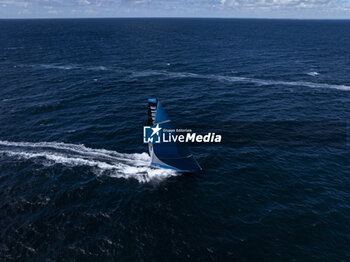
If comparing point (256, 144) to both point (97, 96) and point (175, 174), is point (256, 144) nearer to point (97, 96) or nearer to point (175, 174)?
point (175, 174)

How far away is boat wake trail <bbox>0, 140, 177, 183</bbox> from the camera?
143 ft

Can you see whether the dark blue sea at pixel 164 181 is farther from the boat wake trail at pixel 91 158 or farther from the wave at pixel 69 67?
the wave at pixel 69 67

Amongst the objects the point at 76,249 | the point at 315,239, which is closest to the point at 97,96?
the point at 76,249

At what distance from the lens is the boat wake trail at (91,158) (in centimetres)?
4344

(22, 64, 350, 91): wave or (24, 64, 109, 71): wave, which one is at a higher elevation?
(24, 64, 109, 71): wave

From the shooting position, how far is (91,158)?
4769 centimetres

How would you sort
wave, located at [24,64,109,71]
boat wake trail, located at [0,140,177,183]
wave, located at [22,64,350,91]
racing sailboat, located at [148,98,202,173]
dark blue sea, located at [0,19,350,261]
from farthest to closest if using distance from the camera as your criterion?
1. wave, located at [24,64,109,71]
2. wave, located at [22,64,350,91]
3. boat wake trail, located at [0,140,177,183]
4. racing sailboat, located at [148,98,202,173]
5. dark blue sea, located at [0,19,350,261]

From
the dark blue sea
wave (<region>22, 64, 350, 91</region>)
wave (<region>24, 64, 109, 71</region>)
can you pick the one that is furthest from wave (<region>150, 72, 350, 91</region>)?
wave (<region>24, 64, 109, 71</region>)

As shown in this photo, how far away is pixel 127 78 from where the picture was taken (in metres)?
100

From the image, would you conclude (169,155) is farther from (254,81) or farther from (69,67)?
(69,67)

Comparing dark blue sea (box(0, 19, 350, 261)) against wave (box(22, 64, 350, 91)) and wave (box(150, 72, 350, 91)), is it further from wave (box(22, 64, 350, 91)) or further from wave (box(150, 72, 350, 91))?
wave (box(22, 64, 350, 91))

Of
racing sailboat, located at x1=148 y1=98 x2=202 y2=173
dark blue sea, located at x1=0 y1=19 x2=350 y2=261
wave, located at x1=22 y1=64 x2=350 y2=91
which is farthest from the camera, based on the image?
wave, located at x1=22 y1=64 x2=350 y2=91

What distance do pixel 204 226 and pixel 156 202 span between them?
27.6 ft

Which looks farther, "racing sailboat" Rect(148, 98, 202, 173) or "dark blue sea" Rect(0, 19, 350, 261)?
"racing sailboat" Rect(148, 98, 202, 173)
